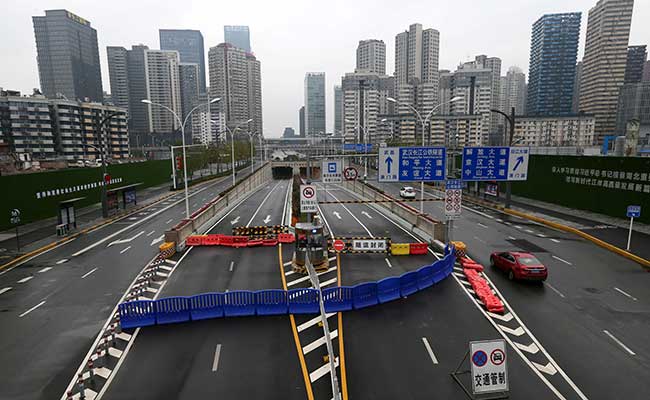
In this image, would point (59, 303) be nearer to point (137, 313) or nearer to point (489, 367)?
point (137, 313)

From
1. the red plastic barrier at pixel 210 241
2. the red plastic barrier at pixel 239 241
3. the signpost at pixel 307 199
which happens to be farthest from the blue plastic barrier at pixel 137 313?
the red plastic barrier at pixel 210 241

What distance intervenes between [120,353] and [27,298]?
Result: 358 inches

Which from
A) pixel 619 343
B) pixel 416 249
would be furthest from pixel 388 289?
pixel 619 343

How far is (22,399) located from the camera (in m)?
10.6

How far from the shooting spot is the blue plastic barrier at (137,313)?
581 inches

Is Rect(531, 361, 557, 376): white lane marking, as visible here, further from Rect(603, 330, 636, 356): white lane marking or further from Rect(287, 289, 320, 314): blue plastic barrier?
Rect(287, 289, 320, 314): blue plastic barrier

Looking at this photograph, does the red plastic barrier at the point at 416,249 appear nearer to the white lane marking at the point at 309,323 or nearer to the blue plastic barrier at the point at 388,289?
the blue plastic barrier at the point at 388,289

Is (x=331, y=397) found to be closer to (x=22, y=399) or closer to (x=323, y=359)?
(x=323, y=359)

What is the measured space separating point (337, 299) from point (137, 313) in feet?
27.5

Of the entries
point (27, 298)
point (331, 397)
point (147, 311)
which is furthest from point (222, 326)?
point (27, 298)

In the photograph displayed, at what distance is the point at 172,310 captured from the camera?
15.2 metres

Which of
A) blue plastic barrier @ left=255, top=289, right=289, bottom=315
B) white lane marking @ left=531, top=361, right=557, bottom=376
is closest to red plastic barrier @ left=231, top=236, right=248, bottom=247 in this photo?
blue plastic barrier @ left=255, top=289, right=289, bottom=315

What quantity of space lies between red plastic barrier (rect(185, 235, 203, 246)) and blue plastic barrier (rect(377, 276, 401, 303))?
53.0 ft

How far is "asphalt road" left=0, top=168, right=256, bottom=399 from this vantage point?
39.1ft
